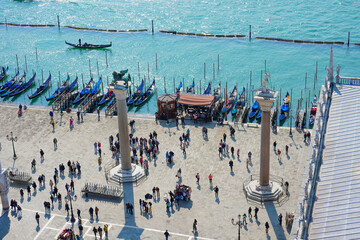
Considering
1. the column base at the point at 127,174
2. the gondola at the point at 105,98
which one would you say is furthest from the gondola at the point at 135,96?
the column base at the point at 127,174

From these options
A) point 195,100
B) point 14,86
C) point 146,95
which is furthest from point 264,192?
point 14,86

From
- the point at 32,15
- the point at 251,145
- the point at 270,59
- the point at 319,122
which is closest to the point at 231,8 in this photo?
the point at 270,59

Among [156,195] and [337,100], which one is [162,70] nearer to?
[156,195]

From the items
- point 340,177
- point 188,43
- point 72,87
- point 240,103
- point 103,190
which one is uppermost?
point 340,177

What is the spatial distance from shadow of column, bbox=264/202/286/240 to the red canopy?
24.3m

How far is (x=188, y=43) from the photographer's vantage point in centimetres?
12838

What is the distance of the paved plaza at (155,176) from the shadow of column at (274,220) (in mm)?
95

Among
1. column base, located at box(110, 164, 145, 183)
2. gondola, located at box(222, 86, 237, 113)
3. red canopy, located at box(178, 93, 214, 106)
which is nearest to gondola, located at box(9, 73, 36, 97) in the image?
red canopy, located at box(178, 93, 214, 106)

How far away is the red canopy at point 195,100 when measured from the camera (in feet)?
271

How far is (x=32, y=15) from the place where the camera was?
16100cm

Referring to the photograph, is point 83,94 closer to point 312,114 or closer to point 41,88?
point 41,88

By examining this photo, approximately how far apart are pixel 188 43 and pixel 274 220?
245 feet

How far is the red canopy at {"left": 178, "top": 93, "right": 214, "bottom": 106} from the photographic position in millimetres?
82562

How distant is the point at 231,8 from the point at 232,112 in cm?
7381
